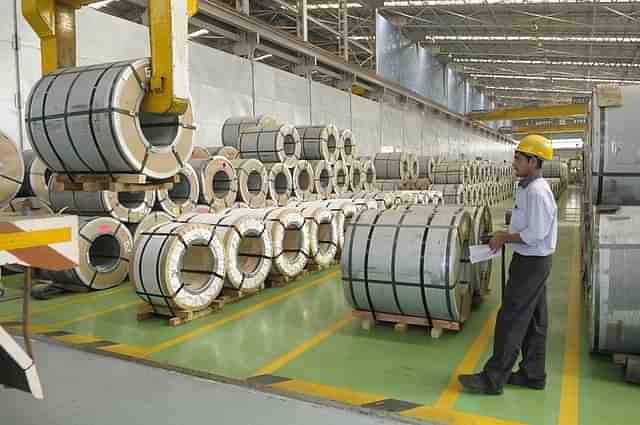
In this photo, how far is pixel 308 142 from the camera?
11492 mm

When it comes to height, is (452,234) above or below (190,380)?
above

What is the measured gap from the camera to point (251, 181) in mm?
10211

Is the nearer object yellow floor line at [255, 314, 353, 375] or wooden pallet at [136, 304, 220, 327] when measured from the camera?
yellow floor line at [255, 314, 353, 375]

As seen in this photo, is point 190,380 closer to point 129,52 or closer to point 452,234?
point 452,234

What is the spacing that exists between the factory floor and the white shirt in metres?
1.10

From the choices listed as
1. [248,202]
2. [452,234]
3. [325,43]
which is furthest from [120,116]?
[325,43]

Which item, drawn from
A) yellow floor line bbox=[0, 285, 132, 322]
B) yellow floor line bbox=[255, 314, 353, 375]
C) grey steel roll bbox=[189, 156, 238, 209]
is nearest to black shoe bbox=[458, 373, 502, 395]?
yellow floor line bbox=[255, 314, 353, 375]

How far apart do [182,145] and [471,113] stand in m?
29.2

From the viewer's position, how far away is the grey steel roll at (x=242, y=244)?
6395 mm

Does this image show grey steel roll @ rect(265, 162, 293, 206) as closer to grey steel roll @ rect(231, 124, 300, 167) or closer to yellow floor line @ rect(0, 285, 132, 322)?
grey steel roll @ rect(231, 124, 300, 167)

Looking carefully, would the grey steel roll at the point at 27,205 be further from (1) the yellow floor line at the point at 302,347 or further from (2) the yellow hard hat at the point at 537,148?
(2) the yellow hard hat at the point at 537,148

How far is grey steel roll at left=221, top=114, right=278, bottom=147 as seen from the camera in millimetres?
11000

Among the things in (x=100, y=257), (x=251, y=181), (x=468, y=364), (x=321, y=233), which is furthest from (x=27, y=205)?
(x=468, y=364)

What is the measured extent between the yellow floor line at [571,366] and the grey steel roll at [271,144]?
227 inches
